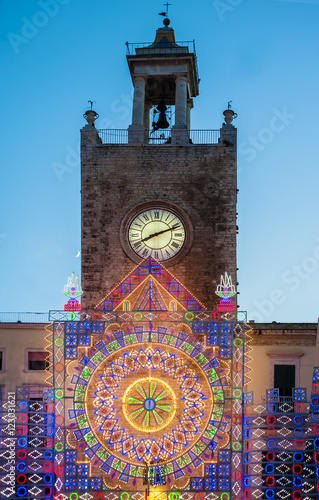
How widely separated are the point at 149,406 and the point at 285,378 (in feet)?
19.5

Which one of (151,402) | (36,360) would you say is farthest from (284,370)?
(36,360)

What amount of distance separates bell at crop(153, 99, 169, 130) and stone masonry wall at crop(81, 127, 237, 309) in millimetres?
3411

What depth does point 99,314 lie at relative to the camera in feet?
76.7

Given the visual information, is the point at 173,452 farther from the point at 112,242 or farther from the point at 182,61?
the point at 182,61

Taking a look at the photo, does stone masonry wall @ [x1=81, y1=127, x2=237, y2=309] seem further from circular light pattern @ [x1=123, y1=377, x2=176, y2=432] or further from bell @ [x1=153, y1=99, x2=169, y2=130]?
circular light pattern @ [x1=123, y1=377, x2=176, y2=432]

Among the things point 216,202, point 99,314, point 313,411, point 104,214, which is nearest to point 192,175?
point 216,202

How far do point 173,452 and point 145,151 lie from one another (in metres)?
9.82

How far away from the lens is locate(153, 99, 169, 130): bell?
3016 cm

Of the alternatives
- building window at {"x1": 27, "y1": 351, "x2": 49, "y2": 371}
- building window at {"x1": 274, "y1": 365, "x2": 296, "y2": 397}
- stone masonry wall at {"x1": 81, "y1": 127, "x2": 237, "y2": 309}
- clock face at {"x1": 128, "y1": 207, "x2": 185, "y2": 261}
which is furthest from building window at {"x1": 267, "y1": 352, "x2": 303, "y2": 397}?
building window at {"x1": 27, "y1": 351, "x2": 49, "y2": 371}

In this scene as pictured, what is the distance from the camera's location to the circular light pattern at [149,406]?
73.9ft

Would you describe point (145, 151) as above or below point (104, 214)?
above

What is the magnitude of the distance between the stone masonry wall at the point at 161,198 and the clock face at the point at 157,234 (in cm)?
40

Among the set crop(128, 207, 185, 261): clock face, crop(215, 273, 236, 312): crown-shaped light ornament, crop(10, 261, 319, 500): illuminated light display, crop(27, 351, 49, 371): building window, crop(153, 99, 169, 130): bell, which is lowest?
crop(10, 261, 319, 500): illuminated light display

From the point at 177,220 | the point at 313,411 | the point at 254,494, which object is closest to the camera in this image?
the point at 313,411
